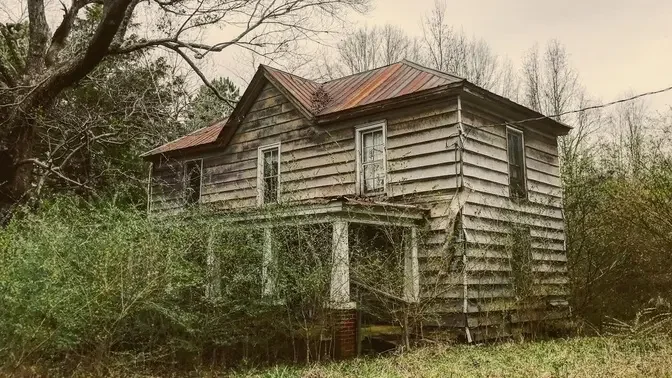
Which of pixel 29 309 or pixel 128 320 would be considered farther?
pixel 128 320

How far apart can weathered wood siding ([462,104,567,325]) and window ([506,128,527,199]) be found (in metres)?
0.19

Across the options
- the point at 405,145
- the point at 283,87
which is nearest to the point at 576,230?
the point at 405,145

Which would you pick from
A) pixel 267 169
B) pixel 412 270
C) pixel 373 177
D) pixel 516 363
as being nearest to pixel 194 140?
pixel 267 169

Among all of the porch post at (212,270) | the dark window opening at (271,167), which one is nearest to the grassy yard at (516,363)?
the porch post at (212,270)

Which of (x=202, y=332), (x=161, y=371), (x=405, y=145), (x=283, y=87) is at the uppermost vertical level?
(x=283, y=87)

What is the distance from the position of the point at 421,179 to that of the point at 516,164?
3007 millimetres

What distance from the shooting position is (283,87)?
14.9 metres

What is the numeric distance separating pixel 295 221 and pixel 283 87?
5863mm

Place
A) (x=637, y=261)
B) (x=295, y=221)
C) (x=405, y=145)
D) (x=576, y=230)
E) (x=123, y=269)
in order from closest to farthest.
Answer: (x=123, y=269) < (x=295, y=221) < (x=405, y=145) < (x=637, y=261) < (x=576, y=230)

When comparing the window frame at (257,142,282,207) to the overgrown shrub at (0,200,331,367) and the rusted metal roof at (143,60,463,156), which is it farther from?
the overgrown shrub at (0,200,331,367)

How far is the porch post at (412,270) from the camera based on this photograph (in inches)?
421

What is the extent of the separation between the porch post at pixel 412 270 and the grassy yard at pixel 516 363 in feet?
3.28

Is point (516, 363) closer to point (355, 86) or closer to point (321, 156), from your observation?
point (321, 156)

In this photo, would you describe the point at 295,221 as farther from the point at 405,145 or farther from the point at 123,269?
the point at 405,145
